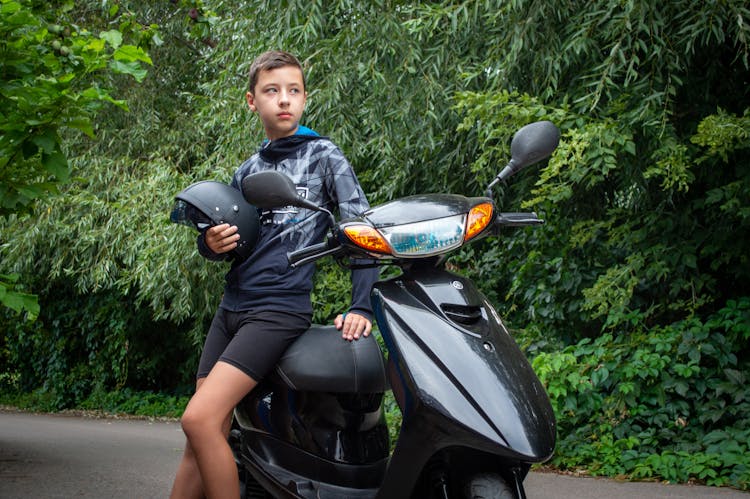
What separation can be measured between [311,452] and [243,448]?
1.07 feet

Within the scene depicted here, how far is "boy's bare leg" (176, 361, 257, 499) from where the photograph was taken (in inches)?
106

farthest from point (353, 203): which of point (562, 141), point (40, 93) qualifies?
point (562, 141)

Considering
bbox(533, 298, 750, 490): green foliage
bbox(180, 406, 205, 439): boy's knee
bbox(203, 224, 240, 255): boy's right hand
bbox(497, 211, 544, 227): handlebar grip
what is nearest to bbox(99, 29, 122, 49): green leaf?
bbox(203, 224, 240, 255): boy's right hand

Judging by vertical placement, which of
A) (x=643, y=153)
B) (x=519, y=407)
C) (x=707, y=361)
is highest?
(x=643, y=153)

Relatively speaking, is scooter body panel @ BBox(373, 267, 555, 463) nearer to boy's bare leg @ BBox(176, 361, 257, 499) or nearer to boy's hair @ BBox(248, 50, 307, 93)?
boy's bare leg @ BBox(176, 361, 257, 499)

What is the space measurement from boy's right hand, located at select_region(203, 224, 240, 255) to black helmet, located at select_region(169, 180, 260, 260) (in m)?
0.03

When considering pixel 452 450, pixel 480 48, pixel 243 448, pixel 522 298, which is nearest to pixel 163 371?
pixel 522 298

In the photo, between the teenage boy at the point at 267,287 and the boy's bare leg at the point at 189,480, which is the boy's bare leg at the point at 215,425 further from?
the boy's bare leg at the point at 189,480

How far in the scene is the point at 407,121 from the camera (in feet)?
22.9

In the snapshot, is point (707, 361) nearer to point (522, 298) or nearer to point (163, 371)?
point (522, 298)

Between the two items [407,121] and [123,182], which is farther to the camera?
[123,182]

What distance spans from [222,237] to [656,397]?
4.08 meters

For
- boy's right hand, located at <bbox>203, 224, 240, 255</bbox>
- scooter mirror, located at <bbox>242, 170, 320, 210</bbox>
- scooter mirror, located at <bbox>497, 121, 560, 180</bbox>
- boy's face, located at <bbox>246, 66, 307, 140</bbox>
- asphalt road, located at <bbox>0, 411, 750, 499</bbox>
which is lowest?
asphalt road, located at <bbox>0, 411, 750, 499</bbox>

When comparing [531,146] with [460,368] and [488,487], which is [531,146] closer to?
[460,368]
